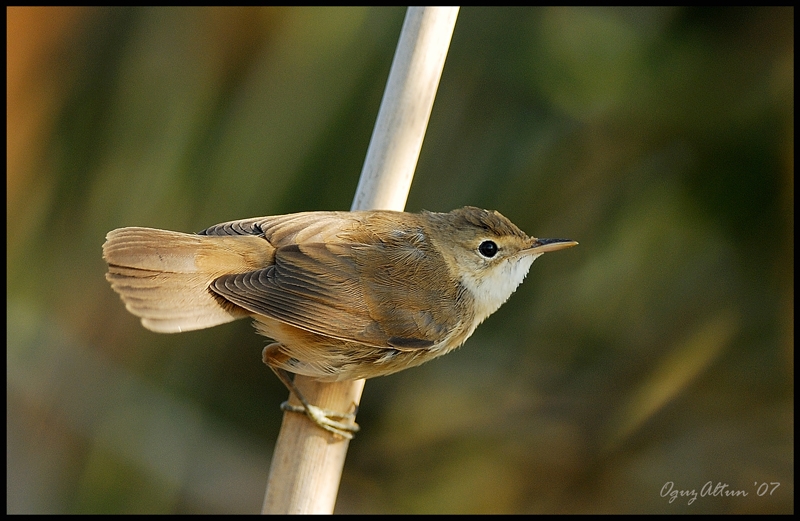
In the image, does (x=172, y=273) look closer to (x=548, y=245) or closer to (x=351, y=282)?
(x=351, y=282)

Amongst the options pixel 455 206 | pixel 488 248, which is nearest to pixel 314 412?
pixel 488 248

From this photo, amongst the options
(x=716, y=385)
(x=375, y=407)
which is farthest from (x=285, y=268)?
(x=716, y=385)

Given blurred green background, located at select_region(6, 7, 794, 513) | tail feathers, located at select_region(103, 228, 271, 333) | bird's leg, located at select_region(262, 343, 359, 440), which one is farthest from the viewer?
blurred green background, located at select_region(6, 7, 794, 513)

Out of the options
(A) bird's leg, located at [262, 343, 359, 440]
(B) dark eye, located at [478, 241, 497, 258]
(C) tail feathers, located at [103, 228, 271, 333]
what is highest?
(B) dark eye, located at [478, 241, 497, 258]

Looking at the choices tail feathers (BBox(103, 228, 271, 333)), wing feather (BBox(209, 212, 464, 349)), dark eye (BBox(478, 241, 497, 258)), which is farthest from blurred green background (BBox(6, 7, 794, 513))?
tail feathers (BBox(103, 228, 271, 333))

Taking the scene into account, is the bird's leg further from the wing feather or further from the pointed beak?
the pointed beak

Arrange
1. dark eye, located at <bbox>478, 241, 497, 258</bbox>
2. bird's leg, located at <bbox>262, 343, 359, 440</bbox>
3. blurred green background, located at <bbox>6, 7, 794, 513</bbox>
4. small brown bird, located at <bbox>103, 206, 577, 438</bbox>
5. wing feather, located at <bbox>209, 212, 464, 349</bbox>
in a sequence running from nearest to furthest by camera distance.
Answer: small brown bird, located at <bbox>103, 206, 577, 438</bbox>
wing feather, located at <bbox>209, 212, 464, 349</bbox>
bird's leg, located at <bbox>262, 343, 359, 440</bbox>
dark eye, located at <bbox>478, 241, 497, 258</bbox>
blurred green background, located at <bbox>6, 7, 794, 513</bbox>

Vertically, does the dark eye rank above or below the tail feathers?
above

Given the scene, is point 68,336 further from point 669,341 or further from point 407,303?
point 669,341
